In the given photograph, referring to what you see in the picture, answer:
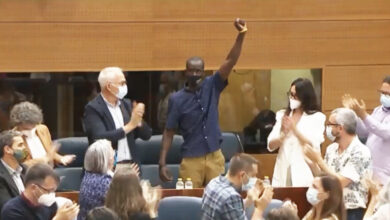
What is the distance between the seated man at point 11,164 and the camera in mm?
8672

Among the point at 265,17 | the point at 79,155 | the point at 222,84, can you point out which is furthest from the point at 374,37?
the point at 79,155

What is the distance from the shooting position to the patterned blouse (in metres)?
8.69

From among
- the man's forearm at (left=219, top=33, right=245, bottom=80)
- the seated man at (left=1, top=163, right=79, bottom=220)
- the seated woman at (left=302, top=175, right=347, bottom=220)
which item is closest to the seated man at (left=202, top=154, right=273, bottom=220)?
the seated woman at (left=302, top=175, right=347, bottom=220)

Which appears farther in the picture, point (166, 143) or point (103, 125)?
point (166, 143)

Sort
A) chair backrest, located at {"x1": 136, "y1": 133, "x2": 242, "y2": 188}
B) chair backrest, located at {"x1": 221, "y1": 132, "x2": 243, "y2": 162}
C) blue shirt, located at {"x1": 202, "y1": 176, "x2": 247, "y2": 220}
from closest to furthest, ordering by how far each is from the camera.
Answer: blue shirt, located at {"x1": 202, "y1": 176, "x2": 247, "y2": 220}, chair backrest, located at {"x1": 136, "y1": 133, "x2": 242, "y2": 188}, chair backrest, located at {"x1": 221, "y1": 132, "x2": 243, "y2": 162}

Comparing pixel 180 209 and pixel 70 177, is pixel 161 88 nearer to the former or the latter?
pixel 70 177

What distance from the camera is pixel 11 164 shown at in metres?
8.87

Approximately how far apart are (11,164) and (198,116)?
93.0 inches

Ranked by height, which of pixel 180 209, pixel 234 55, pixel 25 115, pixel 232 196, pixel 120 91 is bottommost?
pixel 180 209

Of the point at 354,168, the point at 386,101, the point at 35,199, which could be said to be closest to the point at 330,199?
the point at 354,168

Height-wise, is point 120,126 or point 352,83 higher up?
point 352,83

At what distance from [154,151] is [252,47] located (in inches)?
65.0

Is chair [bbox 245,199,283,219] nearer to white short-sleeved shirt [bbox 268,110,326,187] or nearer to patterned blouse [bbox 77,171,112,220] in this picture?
patterned blouse [bbox 77,171,112,220]

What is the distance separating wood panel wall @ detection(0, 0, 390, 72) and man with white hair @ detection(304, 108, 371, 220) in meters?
2.63
